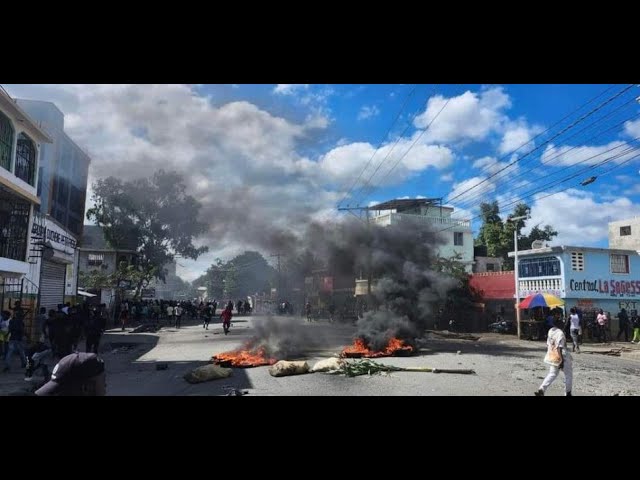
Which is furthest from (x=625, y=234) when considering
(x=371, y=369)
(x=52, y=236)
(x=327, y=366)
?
(x=52, y=236)

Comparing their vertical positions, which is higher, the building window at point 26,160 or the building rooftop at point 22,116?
the building rooftop at point 22,116

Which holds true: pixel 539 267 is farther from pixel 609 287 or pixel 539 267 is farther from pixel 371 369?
pixel 371 369

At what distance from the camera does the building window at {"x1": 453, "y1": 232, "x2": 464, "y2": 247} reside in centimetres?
3822

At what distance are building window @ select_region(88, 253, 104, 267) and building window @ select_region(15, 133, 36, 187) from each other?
2236 centimetres

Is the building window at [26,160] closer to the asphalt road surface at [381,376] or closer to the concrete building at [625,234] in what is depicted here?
the asphalt road surface at [381,376]

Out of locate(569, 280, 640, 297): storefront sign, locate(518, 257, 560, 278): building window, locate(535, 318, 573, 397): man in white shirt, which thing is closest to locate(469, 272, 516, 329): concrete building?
locate(518, 257, 560, 278): building window

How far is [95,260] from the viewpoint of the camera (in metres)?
38.3

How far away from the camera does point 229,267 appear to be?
57125 millimetres

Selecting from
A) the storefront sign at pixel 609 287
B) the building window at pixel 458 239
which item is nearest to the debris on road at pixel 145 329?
the storefront sign at pixel 609 287

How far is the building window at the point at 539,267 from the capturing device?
2225 cm

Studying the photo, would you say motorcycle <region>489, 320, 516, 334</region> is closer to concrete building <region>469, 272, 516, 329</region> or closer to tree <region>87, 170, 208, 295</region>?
concrete building <region>469, 272, 516, 329</region>

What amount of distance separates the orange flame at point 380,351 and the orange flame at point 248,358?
247 cm
